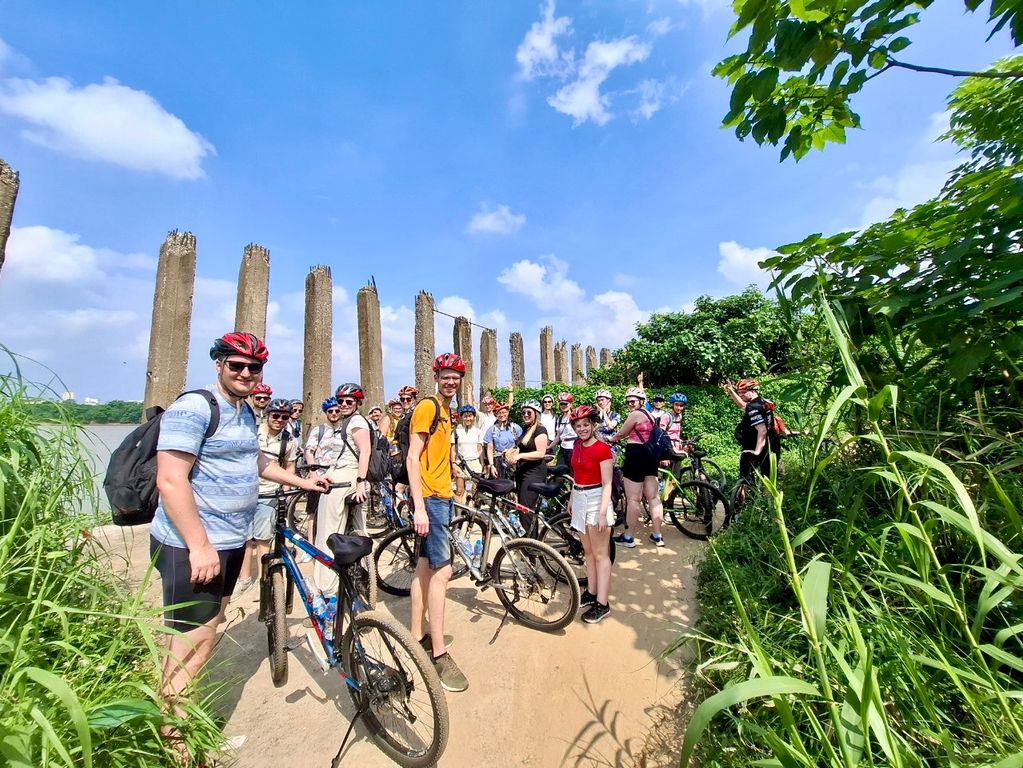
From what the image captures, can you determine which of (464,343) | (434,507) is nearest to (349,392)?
(434,507)

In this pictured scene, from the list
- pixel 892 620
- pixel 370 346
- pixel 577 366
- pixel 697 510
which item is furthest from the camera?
pixel 577 366

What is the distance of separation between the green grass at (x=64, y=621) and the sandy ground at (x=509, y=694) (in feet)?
1.23

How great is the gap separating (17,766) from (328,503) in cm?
335

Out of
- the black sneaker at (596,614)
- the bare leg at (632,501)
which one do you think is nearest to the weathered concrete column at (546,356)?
the bare leg at (632,501)

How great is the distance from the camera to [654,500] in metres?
5.80

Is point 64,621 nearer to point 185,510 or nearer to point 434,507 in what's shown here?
point 185,510

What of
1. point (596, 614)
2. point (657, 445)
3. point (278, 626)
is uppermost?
point (657, 445)

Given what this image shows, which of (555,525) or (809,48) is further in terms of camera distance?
(555,525)

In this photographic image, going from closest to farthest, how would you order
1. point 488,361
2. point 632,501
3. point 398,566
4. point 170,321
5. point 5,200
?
point 5,200, point 398,566, point 632,501, point 170,321, point 488,361

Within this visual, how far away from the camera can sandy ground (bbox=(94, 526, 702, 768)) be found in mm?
2570

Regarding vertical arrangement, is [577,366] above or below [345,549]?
above

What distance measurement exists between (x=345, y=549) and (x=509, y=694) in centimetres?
160

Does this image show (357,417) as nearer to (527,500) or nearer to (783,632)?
(527,500)

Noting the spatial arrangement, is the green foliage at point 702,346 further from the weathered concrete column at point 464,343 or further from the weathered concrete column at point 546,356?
the weathered concrete column at point 464,343
